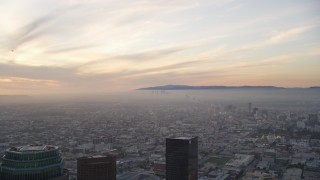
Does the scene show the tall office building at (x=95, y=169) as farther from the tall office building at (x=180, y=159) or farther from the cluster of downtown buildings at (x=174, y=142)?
the tall office building at (x=180, y=159)

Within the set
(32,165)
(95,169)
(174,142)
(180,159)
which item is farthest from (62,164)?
(180,159)

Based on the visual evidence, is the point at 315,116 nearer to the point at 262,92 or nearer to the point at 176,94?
the point at 262,92

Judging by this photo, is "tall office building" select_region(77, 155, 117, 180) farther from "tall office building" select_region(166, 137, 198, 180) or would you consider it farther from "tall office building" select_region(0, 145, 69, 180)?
"tall office building" select_region(166, 137, 198, 180)

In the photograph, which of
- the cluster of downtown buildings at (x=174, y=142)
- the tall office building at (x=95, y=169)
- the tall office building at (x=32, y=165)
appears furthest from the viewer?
the cluster of downtown buildings at (x=174, y=142)

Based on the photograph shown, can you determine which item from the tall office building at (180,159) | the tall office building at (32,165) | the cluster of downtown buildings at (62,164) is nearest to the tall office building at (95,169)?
the cluster of downtown buildings at (62,164)

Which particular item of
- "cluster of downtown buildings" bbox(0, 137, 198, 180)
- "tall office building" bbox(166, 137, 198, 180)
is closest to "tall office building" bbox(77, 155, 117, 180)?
"cluster of downtown buildings" bbox(0, 137, 198, 180)

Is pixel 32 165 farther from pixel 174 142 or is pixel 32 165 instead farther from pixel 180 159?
pixel 180 159
